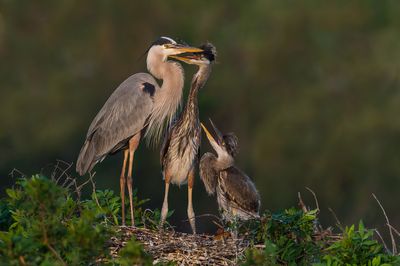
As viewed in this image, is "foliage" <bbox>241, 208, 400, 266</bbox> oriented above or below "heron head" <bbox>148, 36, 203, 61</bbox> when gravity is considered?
below

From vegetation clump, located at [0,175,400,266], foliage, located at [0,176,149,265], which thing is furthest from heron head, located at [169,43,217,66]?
foliage, located at [0,176,149,265]

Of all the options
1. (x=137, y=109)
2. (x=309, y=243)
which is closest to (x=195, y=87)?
(x=137, y=109)

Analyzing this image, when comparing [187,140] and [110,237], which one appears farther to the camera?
[187,140]

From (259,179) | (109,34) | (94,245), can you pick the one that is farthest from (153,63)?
(109,34)

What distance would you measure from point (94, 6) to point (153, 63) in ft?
42.0

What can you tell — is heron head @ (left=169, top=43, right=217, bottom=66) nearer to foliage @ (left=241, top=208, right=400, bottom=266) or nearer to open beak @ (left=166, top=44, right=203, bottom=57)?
open beak @ (left=166, top=44, right=203, bottom=57)

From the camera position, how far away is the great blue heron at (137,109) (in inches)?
324

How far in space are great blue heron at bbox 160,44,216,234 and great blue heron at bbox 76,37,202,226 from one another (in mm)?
135

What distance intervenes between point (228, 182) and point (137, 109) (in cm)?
99

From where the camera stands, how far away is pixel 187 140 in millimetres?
8000

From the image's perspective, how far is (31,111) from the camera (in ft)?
62.0

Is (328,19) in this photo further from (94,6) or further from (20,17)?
(20,17)

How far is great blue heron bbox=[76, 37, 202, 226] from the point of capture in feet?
27.0

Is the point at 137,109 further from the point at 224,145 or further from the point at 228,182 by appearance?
the point at 228,182
